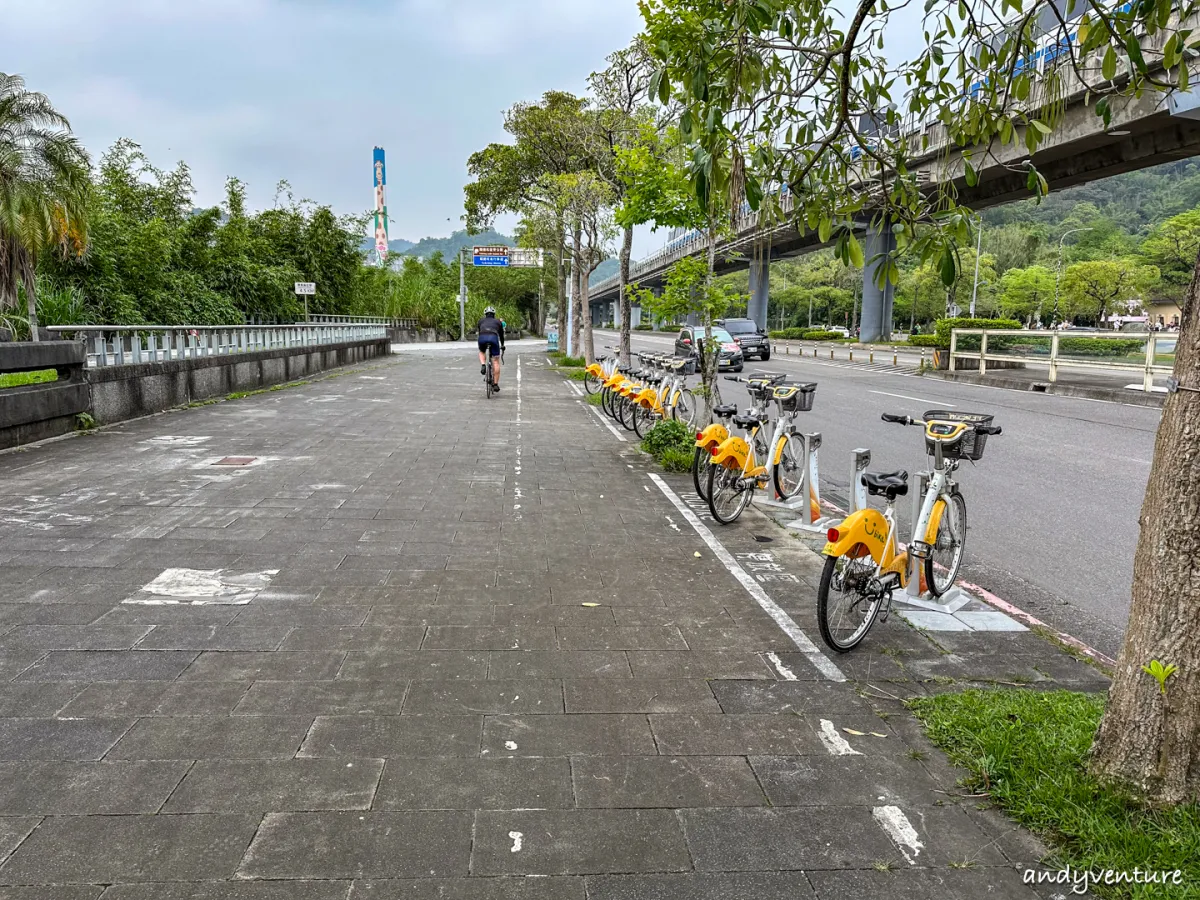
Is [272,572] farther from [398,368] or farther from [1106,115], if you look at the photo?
[398,368]

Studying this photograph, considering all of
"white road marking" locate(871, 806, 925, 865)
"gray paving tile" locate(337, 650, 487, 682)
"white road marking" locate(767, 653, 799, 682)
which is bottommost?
"white road marking" locate(871, 806, 925, 865)

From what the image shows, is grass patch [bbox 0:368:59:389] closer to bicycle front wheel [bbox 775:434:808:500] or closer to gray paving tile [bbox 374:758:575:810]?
bicycle front wheel [bbox 775:434:808:500]

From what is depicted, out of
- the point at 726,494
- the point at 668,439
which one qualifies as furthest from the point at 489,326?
the point at 726,494

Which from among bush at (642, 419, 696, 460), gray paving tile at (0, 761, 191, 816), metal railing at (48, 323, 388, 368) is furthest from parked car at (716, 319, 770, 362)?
gray paving tile at (0, 761, 191, 816)

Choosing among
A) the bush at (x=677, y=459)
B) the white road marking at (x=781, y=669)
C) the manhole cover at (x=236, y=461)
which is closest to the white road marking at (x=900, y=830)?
the white road marking at (x=781, y=669)

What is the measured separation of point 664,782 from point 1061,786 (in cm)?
141

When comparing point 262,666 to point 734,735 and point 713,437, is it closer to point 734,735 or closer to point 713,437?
point 734,735

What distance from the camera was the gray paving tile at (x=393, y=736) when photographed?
10.7 feet

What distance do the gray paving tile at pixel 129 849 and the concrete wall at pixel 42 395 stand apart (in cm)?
842

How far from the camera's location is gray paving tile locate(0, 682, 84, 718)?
353 centimetres

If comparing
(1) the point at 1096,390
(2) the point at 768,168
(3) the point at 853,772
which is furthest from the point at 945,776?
(1) the point at 1096,390

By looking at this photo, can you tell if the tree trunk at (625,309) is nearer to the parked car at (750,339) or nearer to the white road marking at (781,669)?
the parked car at (750,339)

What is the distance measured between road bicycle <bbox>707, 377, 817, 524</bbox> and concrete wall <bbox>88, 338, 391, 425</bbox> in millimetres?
9192

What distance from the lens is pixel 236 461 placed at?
940 cm
